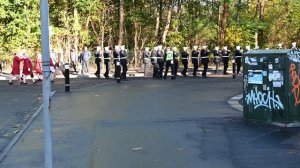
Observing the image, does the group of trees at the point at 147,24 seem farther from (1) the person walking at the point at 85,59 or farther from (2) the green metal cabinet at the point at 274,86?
(2) the green metal cabinet at the point at 274,86

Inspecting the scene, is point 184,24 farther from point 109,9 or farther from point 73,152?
point 73,152

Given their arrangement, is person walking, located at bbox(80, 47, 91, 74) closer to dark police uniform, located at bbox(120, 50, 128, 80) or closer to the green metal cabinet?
dark police uniform, located at bbox(120, 50, 128, 80)

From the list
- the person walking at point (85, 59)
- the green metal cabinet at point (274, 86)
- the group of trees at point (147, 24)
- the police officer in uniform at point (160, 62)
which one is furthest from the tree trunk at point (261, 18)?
the green metal cabinet at point (274, 86)

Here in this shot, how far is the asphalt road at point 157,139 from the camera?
757 centimetres

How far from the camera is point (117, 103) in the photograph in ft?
48.3

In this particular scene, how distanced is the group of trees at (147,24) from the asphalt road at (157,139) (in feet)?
76.5

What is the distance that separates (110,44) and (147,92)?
27.7 meters

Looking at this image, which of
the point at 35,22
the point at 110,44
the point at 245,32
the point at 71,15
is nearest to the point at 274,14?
the point at 245,32

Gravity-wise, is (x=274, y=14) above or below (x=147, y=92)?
above

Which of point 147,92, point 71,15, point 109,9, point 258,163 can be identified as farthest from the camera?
point 109,9

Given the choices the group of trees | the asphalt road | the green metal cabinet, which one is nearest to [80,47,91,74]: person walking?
the group of trees

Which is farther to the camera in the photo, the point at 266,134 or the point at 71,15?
the point at 71,15

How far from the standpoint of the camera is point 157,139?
359 inches

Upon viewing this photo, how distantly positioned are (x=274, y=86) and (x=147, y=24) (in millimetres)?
34918
